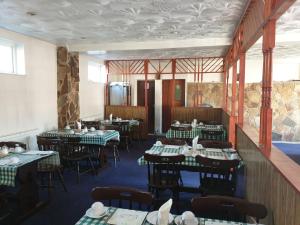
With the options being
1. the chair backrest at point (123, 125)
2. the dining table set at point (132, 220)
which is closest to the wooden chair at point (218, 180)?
the dining table set at point (132, 220)

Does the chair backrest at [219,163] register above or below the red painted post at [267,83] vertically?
below

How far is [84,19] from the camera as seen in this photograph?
3887 mm

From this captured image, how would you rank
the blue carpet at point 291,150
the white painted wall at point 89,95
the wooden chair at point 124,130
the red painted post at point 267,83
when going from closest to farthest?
the red painted post at point 267,83, the blue carpet at point 291,150, the wooden chair at point 124,130, the white painted wall at point 89,95

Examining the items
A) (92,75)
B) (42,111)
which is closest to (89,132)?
(42,111)

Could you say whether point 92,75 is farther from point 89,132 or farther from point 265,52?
point 265,52

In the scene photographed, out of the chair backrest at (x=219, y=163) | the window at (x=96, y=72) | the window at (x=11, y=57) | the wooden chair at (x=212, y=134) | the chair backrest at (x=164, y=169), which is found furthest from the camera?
the window at (x=96, y=72)

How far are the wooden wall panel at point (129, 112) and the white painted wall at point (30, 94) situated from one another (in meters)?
2.60

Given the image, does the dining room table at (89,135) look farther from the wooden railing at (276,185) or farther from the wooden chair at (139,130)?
the wooden railing at (276,185)

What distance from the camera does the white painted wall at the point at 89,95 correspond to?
703 centimetres

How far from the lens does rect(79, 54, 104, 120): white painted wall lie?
7032mm

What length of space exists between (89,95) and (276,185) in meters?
6.38

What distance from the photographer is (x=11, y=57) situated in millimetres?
4770

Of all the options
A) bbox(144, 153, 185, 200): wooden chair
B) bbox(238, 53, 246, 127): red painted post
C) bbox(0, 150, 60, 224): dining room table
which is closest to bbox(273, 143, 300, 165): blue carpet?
bbox(238, 53, 246, 127): red painted post

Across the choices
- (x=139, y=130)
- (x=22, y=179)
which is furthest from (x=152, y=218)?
(x=139, y=130)
